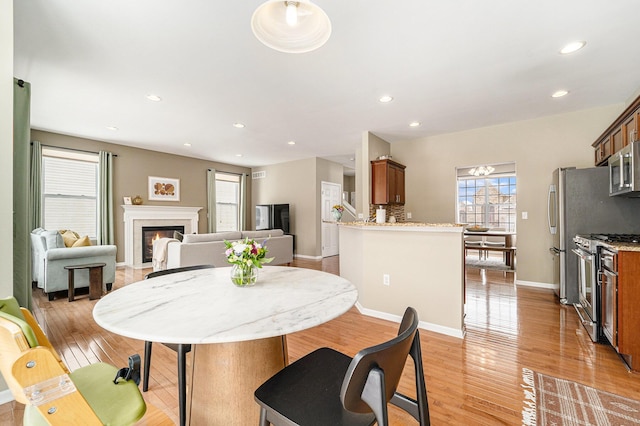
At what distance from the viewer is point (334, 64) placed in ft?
8.95

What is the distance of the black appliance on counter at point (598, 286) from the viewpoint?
7.47 feet

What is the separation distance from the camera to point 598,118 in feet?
12.9

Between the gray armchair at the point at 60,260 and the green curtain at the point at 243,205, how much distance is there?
14.1 ft

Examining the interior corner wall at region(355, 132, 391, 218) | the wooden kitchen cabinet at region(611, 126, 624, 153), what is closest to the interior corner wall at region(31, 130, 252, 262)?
the interior corner wall at region(355, 132, 391, 218)

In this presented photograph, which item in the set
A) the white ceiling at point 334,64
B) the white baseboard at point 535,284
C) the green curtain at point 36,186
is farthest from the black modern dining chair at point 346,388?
the green curtain at point 36,186

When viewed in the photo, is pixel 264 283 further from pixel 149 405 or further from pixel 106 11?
pixel 106 11

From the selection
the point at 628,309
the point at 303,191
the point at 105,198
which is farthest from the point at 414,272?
the point at 105,198

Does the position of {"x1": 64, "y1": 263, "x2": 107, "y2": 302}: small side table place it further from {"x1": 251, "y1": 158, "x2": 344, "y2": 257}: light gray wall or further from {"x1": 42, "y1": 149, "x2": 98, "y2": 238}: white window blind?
{"x1": 251, "y1": 158, "x2": 344, "y2": 257}: light gray wall

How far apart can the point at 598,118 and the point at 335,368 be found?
202 inches

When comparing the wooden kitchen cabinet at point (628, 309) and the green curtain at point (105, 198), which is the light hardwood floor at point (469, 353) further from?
the green curtain at point (105, 198)

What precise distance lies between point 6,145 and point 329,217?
6471 mm

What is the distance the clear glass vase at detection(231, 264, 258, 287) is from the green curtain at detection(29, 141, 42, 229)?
5.62 meters

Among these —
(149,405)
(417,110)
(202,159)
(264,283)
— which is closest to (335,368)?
(264,283)

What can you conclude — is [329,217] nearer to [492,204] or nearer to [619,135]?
[492,204]
